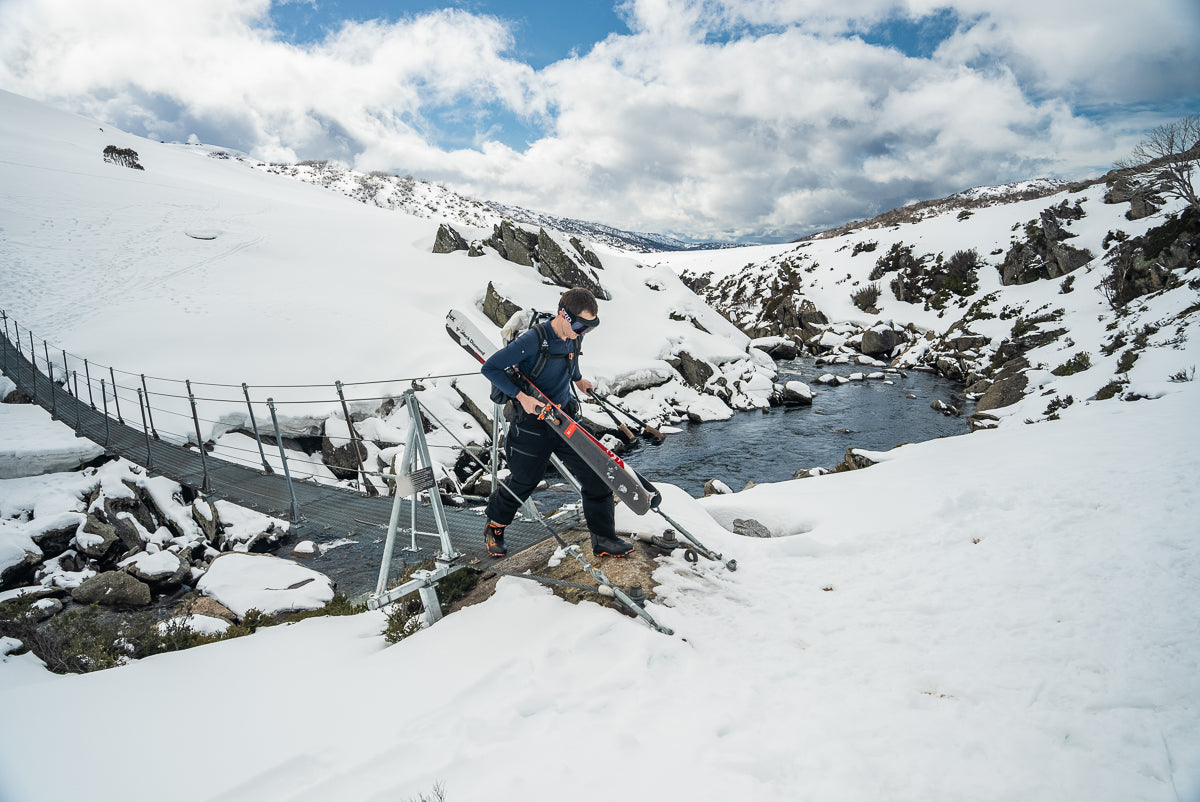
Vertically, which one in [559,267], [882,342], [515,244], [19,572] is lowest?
[19,572]

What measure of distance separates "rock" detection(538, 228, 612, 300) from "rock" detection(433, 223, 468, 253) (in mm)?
3878

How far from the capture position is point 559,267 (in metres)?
23.4

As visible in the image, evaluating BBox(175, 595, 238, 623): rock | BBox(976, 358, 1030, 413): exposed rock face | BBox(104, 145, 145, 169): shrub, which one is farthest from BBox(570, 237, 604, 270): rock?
BBox(104, 145, 145, 169): shrub

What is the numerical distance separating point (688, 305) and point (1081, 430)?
1983cm

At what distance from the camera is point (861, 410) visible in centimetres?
1902

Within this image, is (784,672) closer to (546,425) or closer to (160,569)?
(546,425)

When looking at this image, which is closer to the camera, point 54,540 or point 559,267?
point 54,540

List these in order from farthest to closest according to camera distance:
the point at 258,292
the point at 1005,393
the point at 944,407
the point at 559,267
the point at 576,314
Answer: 1. the point at 559,267
2. the point at 258,292
3. the point at 944,407
4. the point at 1005,393
5. the point at 576,314

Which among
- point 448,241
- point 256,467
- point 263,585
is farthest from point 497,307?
point 263,585

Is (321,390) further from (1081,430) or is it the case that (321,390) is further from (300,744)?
(1081,430)

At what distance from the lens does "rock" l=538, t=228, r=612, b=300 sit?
76.7 feet

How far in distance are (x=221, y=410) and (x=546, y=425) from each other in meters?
12.1

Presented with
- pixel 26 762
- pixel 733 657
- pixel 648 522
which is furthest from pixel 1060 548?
pixel 26 762

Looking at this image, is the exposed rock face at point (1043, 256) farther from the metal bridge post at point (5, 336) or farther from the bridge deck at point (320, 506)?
the metal bridge post at point (5, 336)
